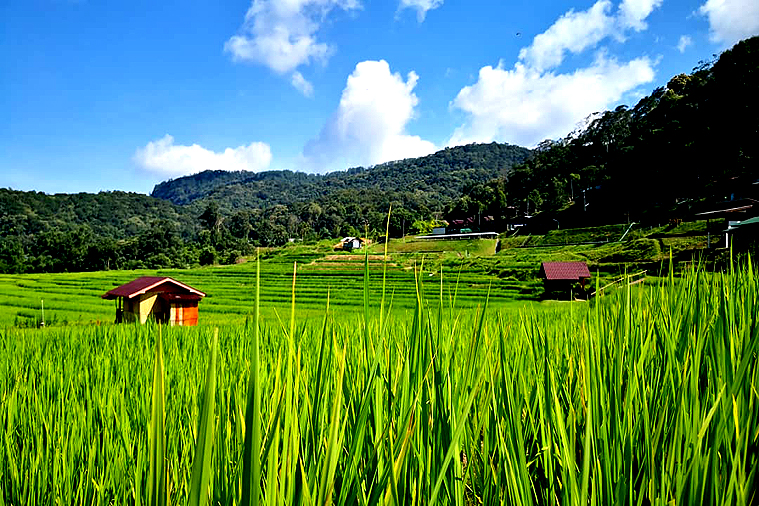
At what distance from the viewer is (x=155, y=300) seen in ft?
48.0

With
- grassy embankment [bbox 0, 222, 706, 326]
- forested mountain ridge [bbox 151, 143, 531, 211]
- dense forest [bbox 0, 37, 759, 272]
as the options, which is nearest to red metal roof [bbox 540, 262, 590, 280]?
grassy embankment [bbox 0, 222, 706, 326]

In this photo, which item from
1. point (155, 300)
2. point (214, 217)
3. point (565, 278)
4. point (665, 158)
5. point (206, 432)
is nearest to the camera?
point (206, 432)

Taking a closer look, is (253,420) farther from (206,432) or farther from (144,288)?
(144,288)

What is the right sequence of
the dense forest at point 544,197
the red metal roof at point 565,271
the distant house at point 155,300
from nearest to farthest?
1. the distant house at point 155,300
2. the red metal roof at point 565,271
3. the dense forest at point 544,197

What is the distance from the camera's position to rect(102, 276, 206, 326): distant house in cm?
1425

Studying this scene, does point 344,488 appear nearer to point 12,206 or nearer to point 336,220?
point 336,220

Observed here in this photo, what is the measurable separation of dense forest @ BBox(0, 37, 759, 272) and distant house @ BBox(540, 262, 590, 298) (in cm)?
856

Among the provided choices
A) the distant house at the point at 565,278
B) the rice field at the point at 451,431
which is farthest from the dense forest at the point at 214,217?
the rice field at the point at 451,431

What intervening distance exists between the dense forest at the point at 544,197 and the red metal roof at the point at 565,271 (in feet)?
27.7

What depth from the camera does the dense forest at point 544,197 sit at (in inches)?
1539

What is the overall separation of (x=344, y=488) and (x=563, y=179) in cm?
7257

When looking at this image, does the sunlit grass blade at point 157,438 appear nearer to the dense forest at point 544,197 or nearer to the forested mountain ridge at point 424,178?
the dense forest at point 544,197

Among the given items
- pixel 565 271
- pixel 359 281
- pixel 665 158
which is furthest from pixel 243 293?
pixel 665 158

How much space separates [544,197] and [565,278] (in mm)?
47996
